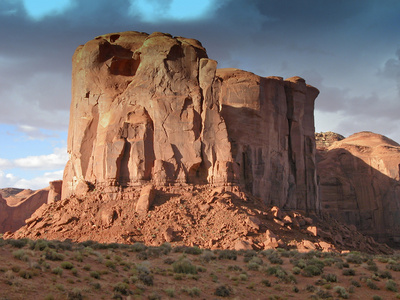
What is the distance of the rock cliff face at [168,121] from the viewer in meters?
37.3

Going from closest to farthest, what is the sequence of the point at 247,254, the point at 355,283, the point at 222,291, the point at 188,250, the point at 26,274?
the point at 26,274, the point at 222,291, the point at 355,283, the point at 188,250, the point at 247,254

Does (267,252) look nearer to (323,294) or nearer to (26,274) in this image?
(323,294)

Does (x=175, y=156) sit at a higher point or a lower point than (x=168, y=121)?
lower

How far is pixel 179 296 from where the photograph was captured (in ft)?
62.3

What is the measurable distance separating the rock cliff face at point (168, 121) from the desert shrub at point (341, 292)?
16.2m

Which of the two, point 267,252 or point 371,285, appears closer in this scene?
point 371,285

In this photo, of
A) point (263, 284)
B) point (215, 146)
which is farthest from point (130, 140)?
point (263, 284)

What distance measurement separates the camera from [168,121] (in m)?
38.1

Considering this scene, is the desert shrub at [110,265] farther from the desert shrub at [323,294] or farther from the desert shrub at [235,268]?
the desert shrub at [323,294]

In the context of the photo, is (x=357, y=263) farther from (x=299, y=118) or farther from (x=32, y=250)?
(x=299, y=118)

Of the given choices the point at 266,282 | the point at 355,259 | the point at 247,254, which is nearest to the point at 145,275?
the point at 266,282

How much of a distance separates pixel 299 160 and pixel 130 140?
20.7 meters

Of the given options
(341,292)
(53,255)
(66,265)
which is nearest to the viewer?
(66,265)

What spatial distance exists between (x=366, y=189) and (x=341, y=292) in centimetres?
4602
